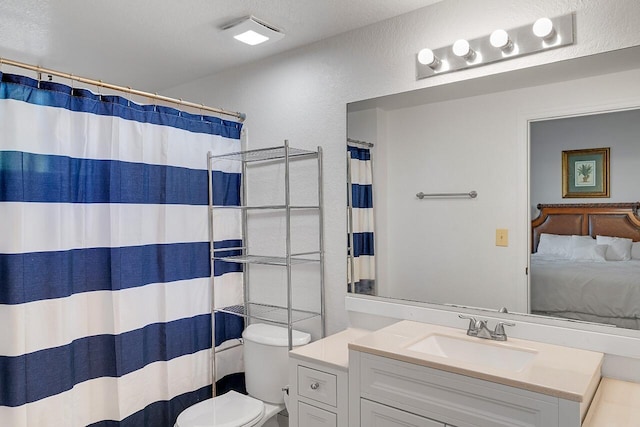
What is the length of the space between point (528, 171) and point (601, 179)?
0.25 metres

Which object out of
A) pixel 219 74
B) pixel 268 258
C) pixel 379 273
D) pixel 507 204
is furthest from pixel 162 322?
pixel 507 204

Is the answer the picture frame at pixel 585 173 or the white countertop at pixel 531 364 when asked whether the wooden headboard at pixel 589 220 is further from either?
the white countertop at pixel 531 364

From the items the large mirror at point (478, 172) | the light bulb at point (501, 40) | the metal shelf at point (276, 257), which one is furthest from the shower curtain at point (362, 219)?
the light bulb at point (501, 40)

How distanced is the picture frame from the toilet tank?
151 cm

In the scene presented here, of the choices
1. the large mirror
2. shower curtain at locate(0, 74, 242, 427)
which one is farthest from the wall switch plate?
shower curtain at locate(0, 74, 242, 427)

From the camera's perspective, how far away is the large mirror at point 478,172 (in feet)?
5.17

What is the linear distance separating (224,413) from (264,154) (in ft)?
4.86

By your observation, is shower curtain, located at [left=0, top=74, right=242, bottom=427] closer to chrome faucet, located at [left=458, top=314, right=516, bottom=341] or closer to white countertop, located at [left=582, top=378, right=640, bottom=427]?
chrome faucet, located at [left=458, top=314, right=516, bottom=341]

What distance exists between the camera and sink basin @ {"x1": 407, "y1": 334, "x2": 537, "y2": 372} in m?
1.61

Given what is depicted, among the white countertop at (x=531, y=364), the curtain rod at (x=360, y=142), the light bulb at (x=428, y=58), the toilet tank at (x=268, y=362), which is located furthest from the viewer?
the toilet tank at (x=268, y=362)

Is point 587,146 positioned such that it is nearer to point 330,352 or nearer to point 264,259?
point 330,352

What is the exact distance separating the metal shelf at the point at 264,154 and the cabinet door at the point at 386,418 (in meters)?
1.35

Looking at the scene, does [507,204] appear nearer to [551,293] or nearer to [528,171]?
[528,171]

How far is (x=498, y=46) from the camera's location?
173cm
